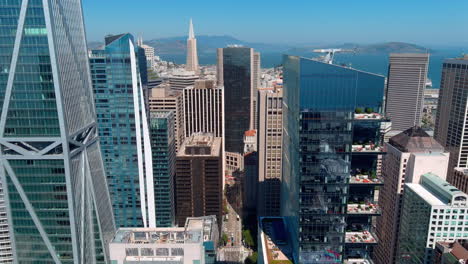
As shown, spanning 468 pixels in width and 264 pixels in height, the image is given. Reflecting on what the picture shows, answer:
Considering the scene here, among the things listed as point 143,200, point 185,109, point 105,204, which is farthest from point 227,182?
point 105,204

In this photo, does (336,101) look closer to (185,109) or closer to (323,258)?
(323,258)

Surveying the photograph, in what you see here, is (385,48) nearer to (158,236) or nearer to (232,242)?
(232,242)

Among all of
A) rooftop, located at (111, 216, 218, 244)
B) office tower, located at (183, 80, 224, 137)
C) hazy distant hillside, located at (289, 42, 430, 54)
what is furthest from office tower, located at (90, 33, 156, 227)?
office tower, located at (183, 80, 224, 137)

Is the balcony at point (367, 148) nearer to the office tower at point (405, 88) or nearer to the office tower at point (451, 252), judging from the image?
the office tower at point (451, 252)

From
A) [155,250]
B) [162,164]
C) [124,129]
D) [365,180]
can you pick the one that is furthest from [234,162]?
[155,250]

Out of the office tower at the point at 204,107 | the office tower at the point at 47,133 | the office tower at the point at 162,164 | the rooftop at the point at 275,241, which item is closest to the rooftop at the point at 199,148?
the office tower at the point at 162,164

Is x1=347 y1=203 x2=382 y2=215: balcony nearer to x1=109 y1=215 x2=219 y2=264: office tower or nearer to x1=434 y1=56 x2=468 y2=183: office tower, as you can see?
x1=109 y1=215 x2=219 y2=264: office tower
